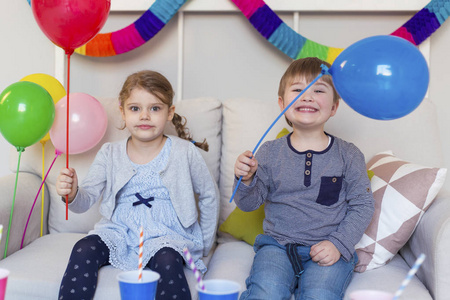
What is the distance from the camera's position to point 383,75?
3.56ft

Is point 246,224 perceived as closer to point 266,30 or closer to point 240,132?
point 240,132

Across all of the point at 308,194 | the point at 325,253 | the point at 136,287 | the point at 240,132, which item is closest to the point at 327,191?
the point at 308,194

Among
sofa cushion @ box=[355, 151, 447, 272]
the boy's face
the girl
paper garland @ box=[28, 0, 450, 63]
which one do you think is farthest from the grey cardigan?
paper garland @ box=[28, 0, 450, 63]

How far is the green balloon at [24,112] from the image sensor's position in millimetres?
1620

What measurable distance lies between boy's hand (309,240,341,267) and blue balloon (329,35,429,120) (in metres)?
0.50

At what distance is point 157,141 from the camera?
70.9 inches

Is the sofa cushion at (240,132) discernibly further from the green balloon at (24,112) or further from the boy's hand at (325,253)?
the green balloon at (24,112)

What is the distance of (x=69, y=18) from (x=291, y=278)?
0.96 m

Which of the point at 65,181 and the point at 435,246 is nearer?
the point at 435,246

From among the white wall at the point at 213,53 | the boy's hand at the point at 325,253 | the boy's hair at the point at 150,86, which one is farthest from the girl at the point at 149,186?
the white wall at the point at 213,53

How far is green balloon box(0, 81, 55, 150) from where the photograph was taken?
5.32 feet

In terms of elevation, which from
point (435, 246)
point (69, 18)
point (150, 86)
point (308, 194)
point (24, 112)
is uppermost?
point (69, 18)

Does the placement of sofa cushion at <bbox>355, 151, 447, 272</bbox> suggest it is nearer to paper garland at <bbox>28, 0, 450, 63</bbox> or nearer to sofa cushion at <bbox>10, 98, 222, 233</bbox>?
sofa cushion at <bbox>10, 98, 222, 233</bbox>

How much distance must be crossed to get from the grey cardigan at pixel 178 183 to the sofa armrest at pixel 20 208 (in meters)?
0.24
